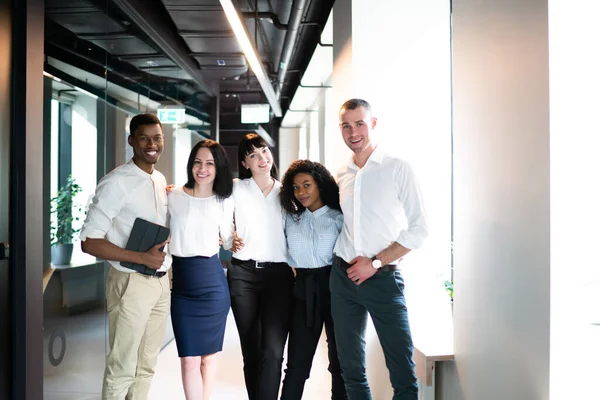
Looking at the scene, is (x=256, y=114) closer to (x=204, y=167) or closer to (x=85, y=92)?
(x=85, y=92)

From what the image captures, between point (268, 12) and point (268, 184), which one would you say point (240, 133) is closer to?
point (268, 12)

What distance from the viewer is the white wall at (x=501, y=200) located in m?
1.72

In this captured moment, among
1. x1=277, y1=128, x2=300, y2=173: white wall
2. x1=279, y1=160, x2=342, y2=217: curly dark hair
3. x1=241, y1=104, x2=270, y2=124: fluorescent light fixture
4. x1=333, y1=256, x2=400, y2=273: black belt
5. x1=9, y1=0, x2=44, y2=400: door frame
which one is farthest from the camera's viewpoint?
x1=277, y1=128, x2=300, y2=173: white wall

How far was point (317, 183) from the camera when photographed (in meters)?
3.02

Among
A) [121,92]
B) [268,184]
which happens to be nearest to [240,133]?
[121,92]

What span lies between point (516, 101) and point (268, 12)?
4.58 metres

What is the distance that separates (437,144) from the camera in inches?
→ 160

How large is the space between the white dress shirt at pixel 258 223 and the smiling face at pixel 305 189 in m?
0.23

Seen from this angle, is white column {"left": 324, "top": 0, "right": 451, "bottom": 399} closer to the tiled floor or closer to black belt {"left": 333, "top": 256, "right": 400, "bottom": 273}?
the tiled floor

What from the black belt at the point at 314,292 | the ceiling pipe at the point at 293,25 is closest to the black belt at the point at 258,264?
the black belt at the point at 314,292

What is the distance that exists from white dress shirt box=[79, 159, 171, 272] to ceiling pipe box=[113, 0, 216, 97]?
199 centimetres

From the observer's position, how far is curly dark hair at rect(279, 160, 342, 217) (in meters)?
3.03
